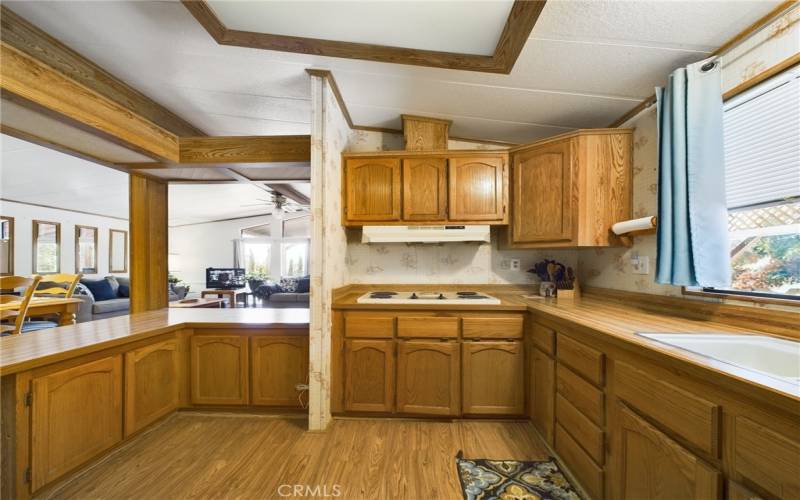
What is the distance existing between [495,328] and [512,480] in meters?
0.83

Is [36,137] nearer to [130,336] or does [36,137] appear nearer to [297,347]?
[130,336]

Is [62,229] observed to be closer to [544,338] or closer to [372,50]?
[372,50]

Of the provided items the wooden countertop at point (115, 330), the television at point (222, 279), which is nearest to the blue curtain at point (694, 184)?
the wooden countertop at point (115, 330)

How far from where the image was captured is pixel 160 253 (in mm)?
2660

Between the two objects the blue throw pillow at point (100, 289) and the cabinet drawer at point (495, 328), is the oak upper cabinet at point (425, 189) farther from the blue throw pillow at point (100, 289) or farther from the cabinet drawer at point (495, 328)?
the blue throw pillow at point (100, 289)

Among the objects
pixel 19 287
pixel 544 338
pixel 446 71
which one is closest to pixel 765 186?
pixel 544 338

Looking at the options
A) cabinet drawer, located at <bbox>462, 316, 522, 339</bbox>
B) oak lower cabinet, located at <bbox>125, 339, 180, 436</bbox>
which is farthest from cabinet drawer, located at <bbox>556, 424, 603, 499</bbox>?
oak lower cabinet, located at <bbox>125, 339, 180, 436</bbox>

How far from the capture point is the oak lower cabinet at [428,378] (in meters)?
2.04

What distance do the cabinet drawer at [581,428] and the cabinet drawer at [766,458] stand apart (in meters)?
0.62

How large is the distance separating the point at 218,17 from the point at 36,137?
142cm

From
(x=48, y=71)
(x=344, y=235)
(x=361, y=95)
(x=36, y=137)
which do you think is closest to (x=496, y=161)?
(x=361, y=95)

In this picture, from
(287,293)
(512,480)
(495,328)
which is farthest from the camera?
(287,293)

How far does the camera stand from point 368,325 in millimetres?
2062

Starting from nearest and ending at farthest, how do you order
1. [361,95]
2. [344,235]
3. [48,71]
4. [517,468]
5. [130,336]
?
[48,71], [517,468], [130,336], [361,95], [344,235]
